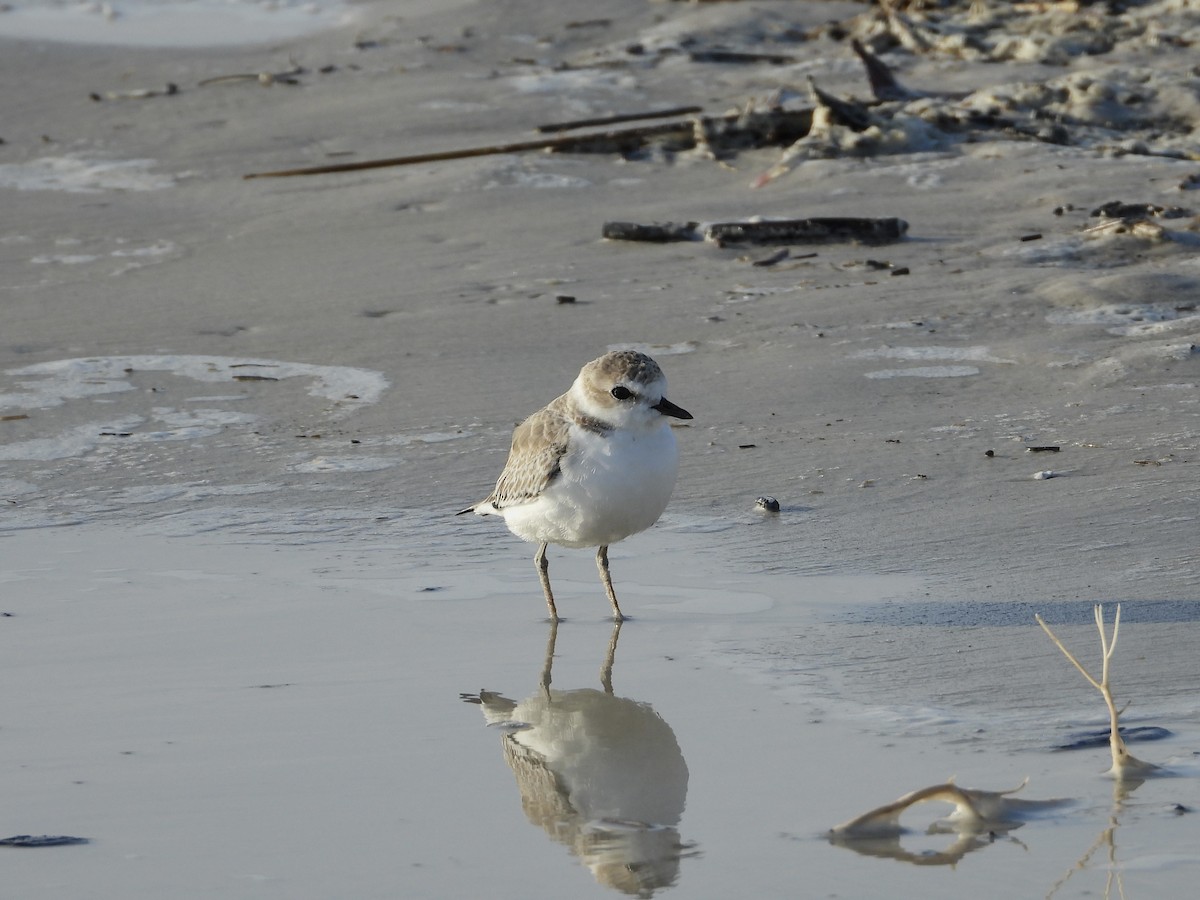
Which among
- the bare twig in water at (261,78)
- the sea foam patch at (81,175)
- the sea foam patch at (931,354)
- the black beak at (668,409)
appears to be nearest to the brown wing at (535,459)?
the black beak at (668,409)

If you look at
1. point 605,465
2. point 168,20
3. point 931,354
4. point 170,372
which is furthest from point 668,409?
point 168,20

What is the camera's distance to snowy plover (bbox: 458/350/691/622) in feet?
15.3

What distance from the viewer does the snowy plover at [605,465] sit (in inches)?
183

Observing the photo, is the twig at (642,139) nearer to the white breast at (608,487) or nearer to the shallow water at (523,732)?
the shallow water at (523,732)

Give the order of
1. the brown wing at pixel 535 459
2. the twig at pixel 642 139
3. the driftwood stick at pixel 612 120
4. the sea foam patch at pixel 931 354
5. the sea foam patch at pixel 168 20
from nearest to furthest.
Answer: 1. the brown wing at pixel 535 459
2. the sea foam patch at pixel 931 354
3. the twig at pixel 642 139
4. the driftwood stick at pixel 612 120
5. the sea foam patch at pixel 168 20

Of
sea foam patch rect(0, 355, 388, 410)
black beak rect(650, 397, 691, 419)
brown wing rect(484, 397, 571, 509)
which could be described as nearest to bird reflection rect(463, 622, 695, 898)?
brown wing rect(484, 397, 571, 509)

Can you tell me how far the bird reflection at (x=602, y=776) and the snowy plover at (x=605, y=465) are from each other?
1.59 feet

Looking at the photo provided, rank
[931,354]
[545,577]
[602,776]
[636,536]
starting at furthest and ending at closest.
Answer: [931,354] < [636,536] < [545,577] < [602,776]

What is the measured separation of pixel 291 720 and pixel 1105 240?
521cm

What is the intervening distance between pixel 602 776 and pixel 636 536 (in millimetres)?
1932

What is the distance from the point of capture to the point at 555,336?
23.8 ft

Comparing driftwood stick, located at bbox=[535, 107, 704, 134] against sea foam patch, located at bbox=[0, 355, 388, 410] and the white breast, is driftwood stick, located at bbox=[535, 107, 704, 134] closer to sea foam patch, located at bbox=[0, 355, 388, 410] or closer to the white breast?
sea foam patch, located at bbox=[0, 355, 388, 410]

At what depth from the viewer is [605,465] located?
4.68m

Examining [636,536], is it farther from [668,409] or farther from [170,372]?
[170,372]
